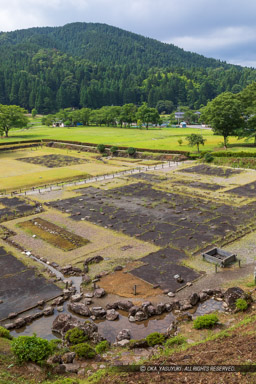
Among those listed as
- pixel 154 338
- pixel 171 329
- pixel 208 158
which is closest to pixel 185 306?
pixel 171 329

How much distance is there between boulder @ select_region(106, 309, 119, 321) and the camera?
728 inches

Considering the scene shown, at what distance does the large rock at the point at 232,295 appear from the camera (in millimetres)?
18750

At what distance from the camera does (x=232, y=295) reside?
18984mm

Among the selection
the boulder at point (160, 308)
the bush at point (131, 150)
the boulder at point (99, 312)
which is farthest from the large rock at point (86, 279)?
the bush at point (131, 150)

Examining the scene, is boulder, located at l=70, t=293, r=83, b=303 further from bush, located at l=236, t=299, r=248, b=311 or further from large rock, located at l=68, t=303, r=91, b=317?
bush, located at l=236, t=299, r=248, b=311

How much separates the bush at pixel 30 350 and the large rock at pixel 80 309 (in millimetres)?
5316

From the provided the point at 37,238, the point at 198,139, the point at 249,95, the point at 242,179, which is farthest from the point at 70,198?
the point at 249,95

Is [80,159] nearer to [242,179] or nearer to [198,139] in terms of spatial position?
[198,139]

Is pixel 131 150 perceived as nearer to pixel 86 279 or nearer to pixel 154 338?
Answer: pixel 86 279

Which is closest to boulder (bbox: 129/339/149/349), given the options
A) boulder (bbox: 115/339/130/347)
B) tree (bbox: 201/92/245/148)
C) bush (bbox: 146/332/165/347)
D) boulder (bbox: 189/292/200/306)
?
bush (bbox: 146/332/165/347)

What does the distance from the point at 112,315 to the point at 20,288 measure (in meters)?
7.41

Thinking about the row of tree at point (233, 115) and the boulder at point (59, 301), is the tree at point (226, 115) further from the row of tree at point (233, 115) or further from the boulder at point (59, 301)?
the boulder at point (59, 301)

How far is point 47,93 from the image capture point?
172250 mm

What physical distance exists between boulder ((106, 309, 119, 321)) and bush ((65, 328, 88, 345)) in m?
2.44
